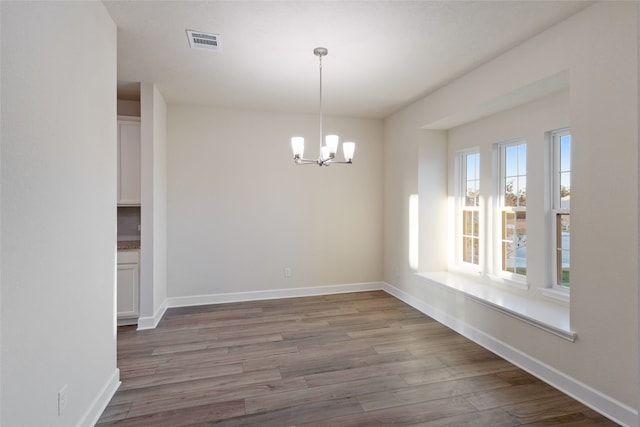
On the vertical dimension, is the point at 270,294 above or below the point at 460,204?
below

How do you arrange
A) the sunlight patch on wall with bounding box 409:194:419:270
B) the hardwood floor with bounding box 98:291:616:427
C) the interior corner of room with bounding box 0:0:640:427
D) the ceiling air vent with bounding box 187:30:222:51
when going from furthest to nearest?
the sunlight patch on wall with bounding box 409:194:419:270 → the ceiling air vent with bounding box 187:30:222:51 → the hardwood floor with bounding box 98:291:616:427 → the interior corner of room with bounding box 0:0:640:427

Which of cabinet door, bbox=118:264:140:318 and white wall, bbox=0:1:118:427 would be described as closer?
white wall, bbox=0:1:118:427

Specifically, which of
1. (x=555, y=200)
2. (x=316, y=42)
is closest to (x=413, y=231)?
(x=555, y=200)

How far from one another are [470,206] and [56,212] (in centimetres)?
422

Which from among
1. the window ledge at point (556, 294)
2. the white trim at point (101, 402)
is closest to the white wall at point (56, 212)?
the white trim at point (101, 402)

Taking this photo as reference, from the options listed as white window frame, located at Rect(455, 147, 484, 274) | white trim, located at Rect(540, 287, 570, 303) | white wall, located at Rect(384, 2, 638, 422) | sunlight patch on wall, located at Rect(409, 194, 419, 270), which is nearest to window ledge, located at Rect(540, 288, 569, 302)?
white trim, located at Rect(540, 287, 570, 303)

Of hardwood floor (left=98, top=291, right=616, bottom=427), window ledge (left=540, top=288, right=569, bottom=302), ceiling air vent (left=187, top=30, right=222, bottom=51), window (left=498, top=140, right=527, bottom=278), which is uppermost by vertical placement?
ceiling air vent (left=187, top=30, right=222, bottom=51)

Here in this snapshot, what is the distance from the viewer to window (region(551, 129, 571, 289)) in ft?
9.81

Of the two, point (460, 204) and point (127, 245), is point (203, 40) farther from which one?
point (460, 204)

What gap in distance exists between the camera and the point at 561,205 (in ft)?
9.90

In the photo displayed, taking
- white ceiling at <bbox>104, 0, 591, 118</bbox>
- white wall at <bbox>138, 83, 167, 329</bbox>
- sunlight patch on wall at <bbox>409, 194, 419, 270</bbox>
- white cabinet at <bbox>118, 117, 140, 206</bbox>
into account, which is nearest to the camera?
white ceiling at <bbox>104, 0, 591, 118</bbox>

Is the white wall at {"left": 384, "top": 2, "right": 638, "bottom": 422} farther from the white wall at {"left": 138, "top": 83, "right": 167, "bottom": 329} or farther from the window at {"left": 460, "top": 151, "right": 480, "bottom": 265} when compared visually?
the white wall at {"left": 138, "top": 83, "right": 167, "bottom": 329}

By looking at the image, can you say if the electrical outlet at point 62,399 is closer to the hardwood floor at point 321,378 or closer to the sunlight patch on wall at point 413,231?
the hardwood floor at point 321,378

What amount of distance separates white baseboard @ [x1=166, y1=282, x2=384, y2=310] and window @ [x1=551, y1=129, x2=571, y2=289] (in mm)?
2700
